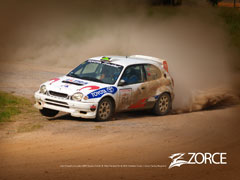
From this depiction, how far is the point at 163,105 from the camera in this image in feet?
44.2

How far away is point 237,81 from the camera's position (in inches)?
800

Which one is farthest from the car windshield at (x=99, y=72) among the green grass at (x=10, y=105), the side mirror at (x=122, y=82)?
the green grass at (x=10, y=105)

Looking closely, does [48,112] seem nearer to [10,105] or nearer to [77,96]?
[77,96]

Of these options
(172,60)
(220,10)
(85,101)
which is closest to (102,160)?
(85,101)

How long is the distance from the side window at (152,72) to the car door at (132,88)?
0.16 m

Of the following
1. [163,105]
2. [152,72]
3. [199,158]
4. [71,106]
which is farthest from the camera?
[163,105]

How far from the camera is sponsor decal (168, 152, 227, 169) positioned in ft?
29.8

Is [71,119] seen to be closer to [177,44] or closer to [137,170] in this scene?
[137,170]

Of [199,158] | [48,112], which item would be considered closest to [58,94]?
[48,112]

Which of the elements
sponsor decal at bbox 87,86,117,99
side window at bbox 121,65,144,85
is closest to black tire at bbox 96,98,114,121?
sponsor decal at bbox 87,86,117,99

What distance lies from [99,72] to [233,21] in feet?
62.8

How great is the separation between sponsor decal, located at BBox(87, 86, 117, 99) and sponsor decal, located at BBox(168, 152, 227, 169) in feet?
8.95

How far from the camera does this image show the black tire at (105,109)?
38.1 ft

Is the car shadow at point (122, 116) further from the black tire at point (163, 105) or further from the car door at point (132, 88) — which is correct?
the car door at point (132, 88)
